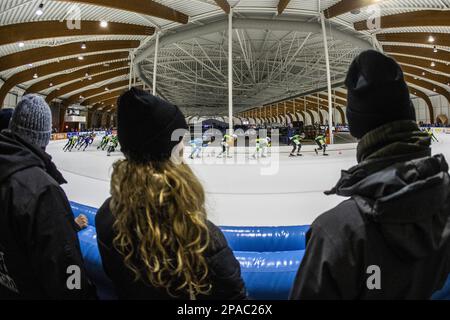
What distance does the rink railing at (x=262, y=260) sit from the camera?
2330 mm

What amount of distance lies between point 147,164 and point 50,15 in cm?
1863

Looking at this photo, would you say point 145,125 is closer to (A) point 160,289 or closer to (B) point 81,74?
(A) point 160,289

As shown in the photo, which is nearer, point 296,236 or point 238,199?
point 296,236

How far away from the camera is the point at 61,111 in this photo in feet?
128

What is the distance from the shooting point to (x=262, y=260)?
8.58ft

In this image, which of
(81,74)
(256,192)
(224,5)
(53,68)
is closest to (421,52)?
(224,5)

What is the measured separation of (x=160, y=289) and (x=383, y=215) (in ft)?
2.92

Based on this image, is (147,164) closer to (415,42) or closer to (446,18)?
(446,18)

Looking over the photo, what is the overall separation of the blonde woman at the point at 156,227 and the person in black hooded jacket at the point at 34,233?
9.7 inches

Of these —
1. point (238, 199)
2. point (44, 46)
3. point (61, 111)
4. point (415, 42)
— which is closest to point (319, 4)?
point (415, 42)

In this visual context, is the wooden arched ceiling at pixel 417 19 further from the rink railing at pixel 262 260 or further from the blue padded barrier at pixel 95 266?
the blue padded barrier at pixel 95 266

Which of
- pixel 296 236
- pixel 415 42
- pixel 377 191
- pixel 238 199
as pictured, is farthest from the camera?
pixel 415 42

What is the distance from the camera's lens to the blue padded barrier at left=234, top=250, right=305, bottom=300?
7.64 ft

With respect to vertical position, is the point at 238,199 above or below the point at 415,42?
below
